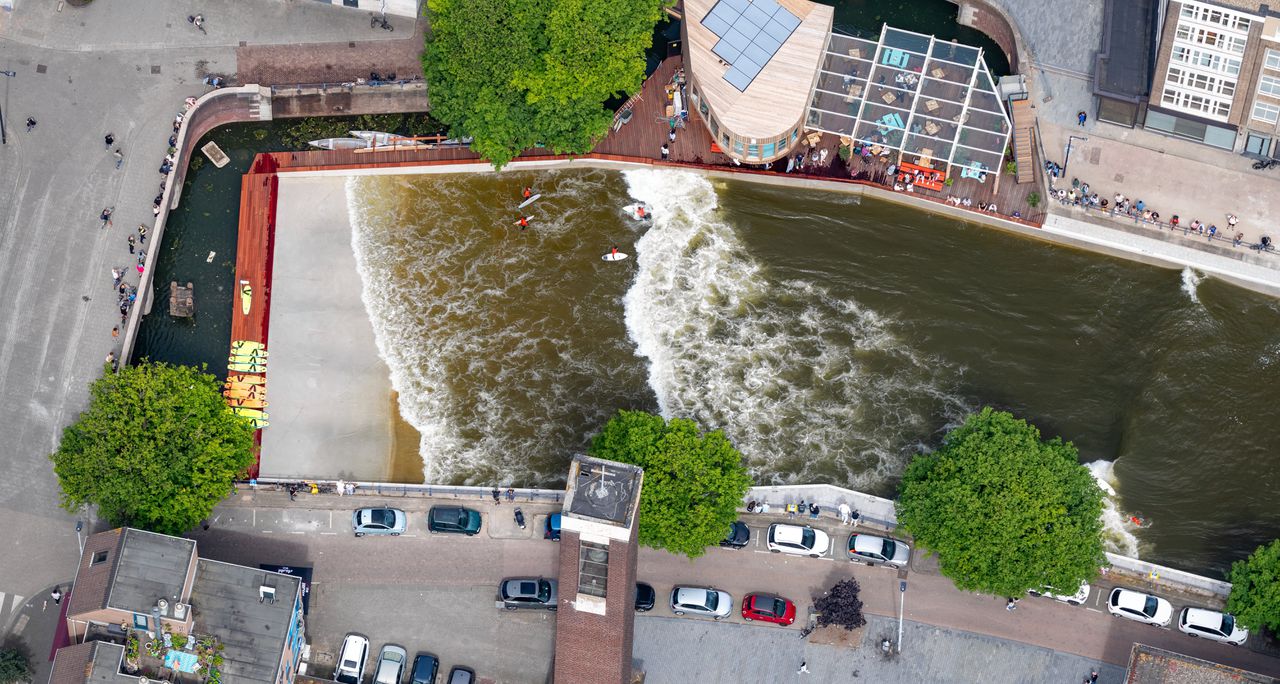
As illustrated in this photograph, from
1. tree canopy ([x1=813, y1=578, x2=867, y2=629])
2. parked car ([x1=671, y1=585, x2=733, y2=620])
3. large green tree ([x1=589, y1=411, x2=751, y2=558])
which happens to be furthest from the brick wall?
tree canopy ([x1=813, y1=578, x2=867, y2=629])

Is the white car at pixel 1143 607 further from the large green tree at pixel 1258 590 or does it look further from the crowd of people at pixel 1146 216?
the crowd of people at pixel 1146 216

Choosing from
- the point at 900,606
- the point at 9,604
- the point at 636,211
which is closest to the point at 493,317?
the point at 636,211

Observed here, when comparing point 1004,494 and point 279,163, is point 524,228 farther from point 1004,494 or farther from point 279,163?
point 1004,494

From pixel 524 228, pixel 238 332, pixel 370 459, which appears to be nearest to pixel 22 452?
pixel 238 332

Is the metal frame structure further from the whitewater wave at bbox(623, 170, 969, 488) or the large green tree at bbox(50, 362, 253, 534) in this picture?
the large green tree at bbox(50, 362, 253, 534)

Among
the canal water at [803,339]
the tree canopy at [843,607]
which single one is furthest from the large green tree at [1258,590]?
the tree canopy at [843,607]

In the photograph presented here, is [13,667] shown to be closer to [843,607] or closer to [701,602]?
[701,602]
